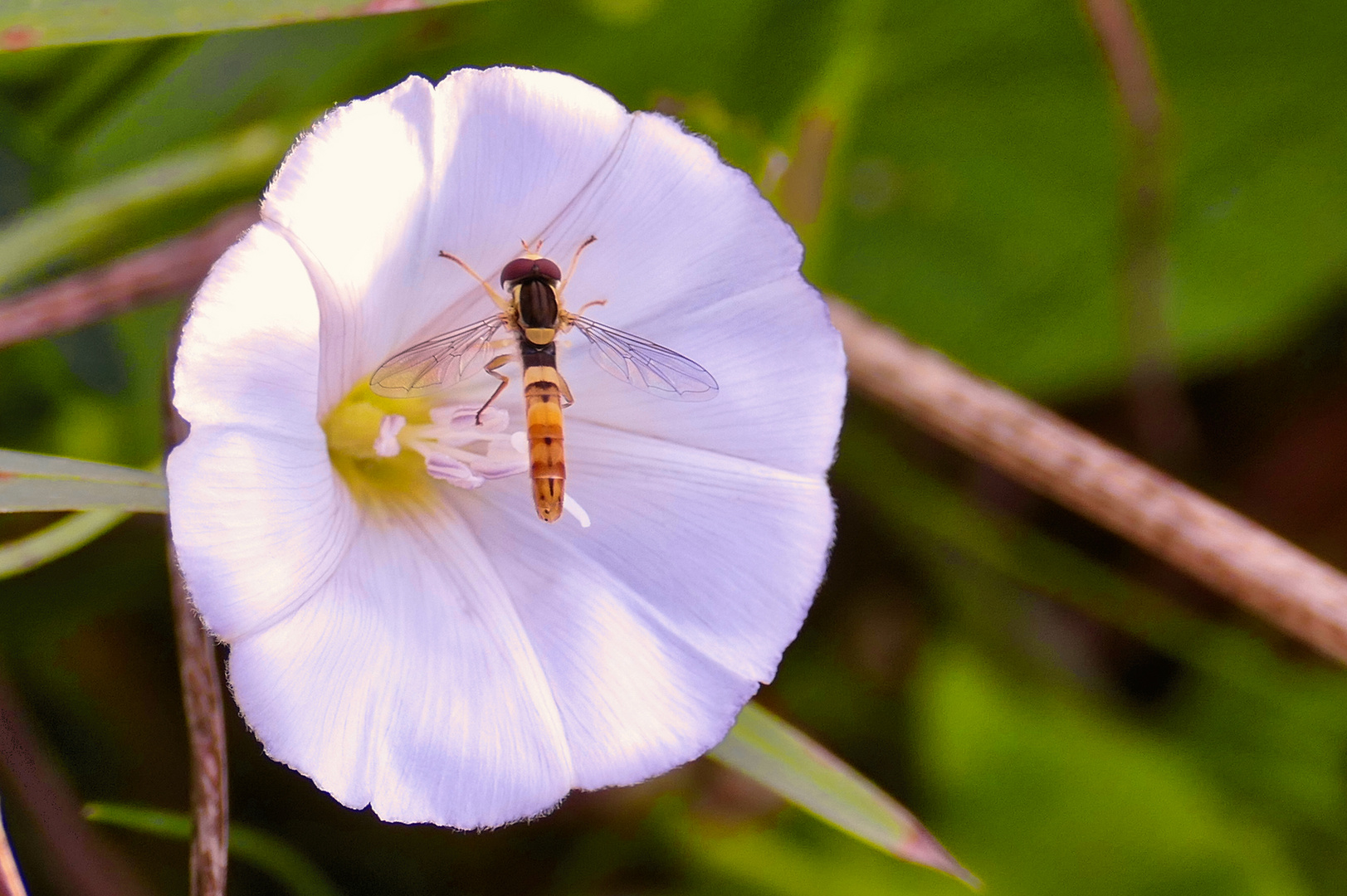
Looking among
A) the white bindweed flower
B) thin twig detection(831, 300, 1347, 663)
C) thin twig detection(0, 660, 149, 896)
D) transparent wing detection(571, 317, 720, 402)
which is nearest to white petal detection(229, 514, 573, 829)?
the white bindweed flower

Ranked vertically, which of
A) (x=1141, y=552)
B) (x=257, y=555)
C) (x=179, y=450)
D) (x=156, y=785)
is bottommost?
(x=156, y=785)

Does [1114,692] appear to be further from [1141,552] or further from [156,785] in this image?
[156,785]

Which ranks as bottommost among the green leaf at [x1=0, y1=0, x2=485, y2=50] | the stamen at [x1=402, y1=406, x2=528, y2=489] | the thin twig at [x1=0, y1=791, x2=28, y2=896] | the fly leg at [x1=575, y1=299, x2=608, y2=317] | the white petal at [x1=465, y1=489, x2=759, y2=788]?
the thin twig at [x1=0, y1=791, x2=28, y2=896]

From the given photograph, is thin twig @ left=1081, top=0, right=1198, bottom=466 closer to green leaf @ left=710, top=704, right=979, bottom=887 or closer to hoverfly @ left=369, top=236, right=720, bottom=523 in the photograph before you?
hoverfly @ left=369, top=236, right=720, bottom=523

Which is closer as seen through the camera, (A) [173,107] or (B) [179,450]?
(B) [179,450]

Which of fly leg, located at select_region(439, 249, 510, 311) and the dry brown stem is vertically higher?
fly leg, located at select_region(439, 249, 510, 311)

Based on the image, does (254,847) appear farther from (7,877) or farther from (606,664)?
(606,664)

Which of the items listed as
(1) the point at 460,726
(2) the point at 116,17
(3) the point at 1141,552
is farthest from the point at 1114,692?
(2) the point at 116,17
